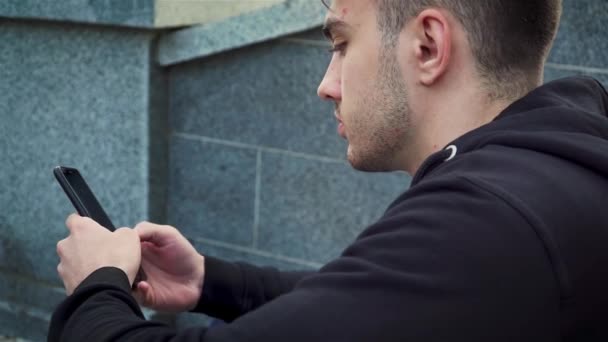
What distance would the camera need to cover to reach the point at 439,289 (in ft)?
5.68

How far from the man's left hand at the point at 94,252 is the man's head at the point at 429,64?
0.59m

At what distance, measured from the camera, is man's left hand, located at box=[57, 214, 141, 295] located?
2252 millimetres

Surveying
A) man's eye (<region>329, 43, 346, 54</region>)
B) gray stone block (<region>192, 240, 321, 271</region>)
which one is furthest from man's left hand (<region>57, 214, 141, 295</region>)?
gray stone block (<region>192, 240, 321, 271</region>)

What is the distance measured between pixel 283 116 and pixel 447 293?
328cm

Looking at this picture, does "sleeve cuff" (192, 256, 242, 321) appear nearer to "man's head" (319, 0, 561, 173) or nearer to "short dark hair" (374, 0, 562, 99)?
"man's head" (319, 0, 561, 173)

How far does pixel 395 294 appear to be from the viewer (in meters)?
1.75

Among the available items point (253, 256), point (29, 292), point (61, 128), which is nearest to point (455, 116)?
point (253, 256)

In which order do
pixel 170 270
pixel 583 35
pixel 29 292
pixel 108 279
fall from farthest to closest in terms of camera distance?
pixel 29 292 → pixel 583 35 → pixel 170 270 → pixel 108 279

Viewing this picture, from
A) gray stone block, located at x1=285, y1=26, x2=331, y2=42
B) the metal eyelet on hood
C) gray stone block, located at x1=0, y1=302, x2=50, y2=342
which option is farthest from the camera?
gray stone block, located at x1=0, y1=302, x2=50, y2=342

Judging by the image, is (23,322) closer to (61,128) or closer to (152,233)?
(61,128)

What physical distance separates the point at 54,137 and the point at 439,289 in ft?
13.1

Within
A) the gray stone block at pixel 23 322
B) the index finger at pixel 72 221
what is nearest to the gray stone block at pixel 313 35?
the gray stone block at pixel 23 322

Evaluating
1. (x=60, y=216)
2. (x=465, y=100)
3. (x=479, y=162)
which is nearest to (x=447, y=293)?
(x=479, y=162)

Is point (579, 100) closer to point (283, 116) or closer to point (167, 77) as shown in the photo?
point (283, 116)
